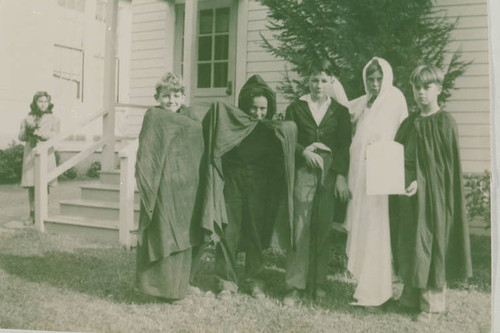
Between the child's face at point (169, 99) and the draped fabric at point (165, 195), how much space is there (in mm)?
64

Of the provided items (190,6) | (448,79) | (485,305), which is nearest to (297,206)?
(485,305)

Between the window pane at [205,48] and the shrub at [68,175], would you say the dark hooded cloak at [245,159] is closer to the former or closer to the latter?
the window pane at [205,48]

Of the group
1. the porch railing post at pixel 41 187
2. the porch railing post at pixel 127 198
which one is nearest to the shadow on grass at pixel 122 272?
the porch railing post at pixel 127 198

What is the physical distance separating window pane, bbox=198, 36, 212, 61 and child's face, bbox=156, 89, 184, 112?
145 inches

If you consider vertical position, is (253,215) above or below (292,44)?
below

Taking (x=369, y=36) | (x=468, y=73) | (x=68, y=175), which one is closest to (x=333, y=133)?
(x=369, y=36)

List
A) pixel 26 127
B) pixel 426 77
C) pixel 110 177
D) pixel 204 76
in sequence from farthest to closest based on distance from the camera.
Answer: pixel 204 76 → pixel 110 177 → pixel 26 127 → pixel 426 77

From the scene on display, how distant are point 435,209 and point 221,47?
4645 millimetres

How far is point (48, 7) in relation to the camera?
536 centimetres

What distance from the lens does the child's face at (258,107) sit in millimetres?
3594

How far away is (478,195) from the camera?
12.9 feet

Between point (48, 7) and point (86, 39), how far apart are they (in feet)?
3.02

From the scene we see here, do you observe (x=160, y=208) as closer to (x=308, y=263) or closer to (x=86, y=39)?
(x=308, y=263)

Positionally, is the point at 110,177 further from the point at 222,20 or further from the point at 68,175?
the point at 222,20
